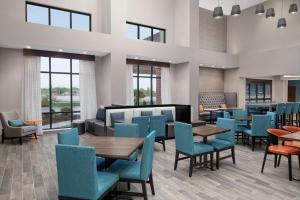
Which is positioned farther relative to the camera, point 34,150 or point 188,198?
point 34,150

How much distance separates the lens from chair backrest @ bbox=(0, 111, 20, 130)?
6.38 metres

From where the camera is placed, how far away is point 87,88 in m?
8.67

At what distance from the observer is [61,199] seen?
2297mm

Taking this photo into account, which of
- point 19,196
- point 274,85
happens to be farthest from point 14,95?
point 274,85

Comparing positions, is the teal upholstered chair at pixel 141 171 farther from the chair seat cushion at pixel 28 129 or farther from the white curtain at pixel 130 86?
the white curtain at pixel 130 86

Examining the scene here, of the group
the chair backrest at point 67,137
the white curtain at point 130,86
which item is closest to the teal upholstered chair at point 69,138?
the chair backrest at point 67,137

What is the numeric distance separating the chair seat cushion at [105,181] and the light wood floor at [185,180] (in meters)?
0.81

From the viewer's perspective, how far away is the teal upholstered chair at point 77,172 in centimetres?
215

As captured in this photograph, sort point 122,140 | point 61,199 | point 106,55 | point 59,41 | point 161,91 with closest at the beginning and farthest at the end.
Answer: point 61,199, point 122,140, point 59,41, point 106,55, point 161,91

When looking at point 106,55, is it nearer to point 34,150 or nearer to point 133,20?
point 133,20

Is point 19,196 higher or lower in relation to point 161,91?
lower

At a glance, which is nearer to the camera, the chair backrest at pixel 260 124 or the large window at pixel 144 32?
the chair backrest at pixel 260 124

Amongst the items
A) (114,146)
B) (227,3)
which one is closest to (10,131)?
(114,146)

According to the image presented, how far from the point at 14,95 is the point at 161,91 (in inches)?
246
